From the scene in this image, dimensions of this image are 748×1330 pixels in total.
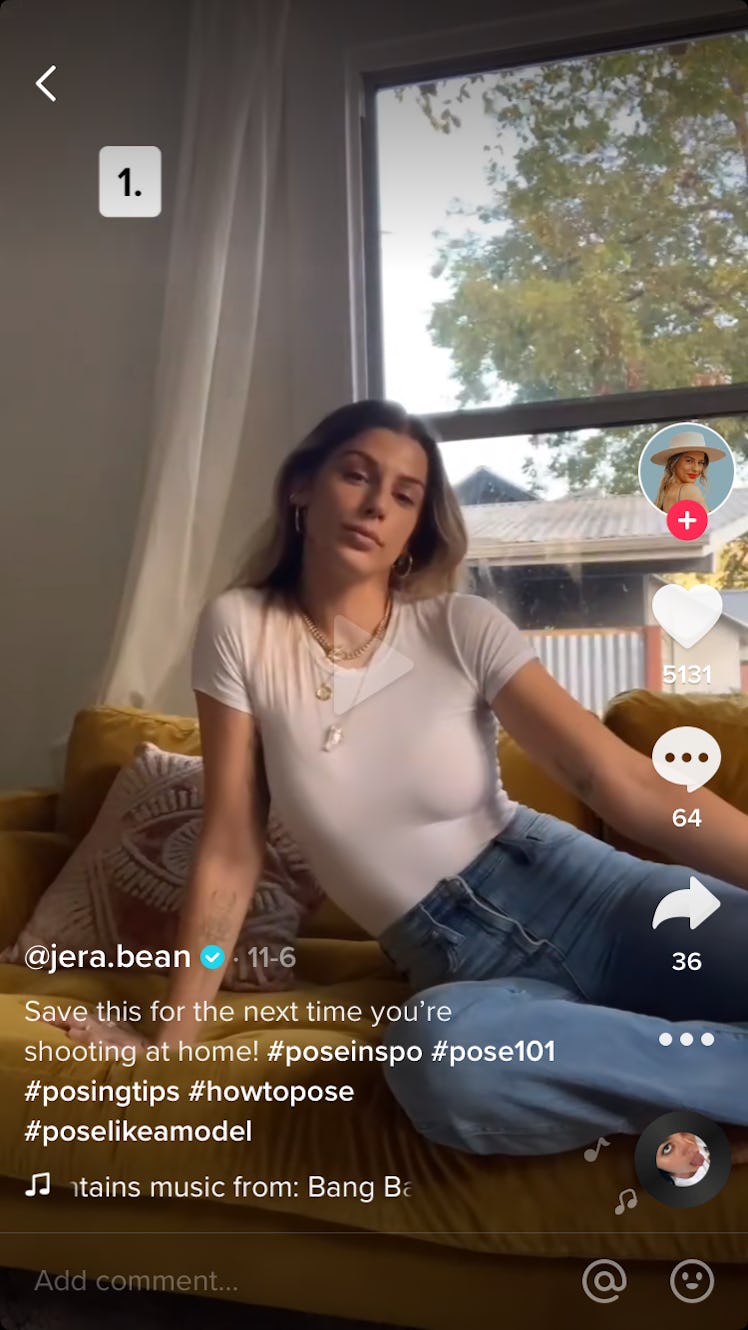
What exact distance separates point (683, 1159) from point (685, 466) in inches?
17.6

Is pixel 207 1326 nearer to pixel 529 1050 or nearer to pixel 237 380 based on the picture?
pixel 529 1050

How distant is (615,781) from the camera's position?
A: 0.68m

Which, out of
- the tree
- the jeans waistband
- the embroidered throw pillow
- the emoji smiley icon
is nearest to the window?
the tree

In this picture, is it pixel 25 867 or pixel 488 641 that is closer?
pixel 488 641

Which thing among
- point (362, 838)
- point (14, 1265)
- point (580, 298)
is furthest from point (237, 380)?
point (14, 1265)

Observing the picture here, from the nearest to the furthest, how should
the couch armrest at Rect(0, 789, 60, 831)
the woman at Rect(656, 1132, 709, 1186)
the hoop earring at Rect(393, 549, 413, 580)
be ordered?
1. the woman at Rect(656, 1132, 709, 1186)
2. the hoop earring at Rect(393, 549, 413, 580)
3. the couch armrest at Rect(0, 789, 60, 831)

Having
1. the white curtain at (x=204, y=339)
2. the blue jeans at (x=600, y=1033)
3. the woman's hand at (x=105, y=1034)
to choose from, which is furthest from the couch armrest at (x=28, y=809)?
the blue jeans at (x=600, y=1033)

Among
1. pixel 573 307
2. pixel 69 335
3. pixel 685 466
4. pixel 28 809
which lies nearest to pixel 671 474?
pixel 685 466

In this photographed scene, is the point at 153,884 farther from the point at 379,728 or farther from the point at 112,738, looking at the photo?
the point at 379,728

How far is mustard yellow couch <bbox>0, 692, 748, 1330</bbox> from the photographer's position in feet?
2.06

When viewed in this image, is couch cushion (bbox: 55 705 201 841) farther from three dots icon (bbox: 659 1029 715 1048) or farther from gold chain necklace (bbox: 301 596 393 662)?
three dots icon (bbox: 659 1029 715 1048)

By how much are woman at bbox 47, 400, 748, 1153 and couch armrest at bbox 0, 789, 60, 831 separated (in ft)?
0.70

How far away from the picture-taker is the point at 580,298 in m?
0.70

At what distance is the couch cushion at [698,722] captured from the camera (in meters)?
0.66
